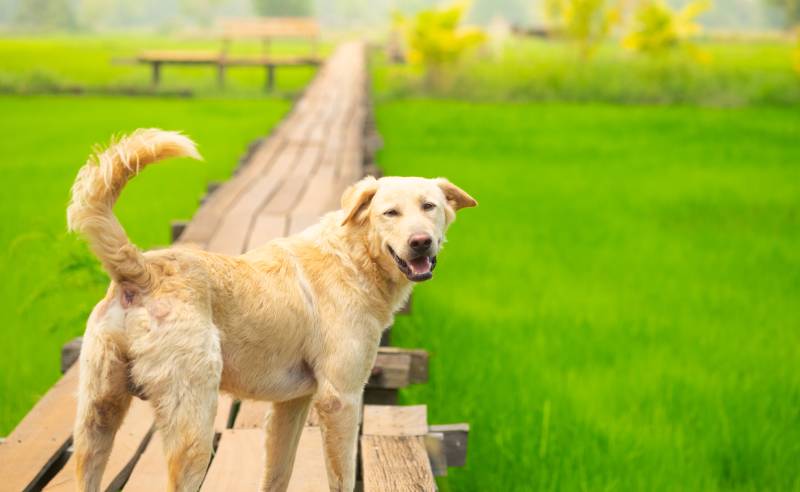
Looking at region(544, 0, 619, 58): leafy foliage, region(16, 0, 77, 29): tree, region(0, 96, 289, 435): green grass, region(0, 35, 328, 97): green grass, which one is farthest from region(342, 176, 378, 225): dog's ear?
region(16, 0, 77, 29): tree

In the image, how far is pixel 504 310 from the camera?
7.27 metres

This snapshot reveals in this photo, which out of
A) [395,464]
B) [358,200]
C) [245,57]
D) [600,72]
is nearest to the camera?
[358,200]

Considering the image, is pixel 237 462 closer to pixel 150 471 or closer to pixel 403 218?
pixel 150 471

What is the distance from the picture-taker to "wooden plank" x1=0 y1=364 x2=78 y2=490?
10.8 ft

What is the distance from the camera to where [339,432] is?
9.78 feet

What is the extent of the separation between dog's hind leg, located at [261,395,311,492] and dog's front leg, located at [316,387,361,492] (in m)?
0.25

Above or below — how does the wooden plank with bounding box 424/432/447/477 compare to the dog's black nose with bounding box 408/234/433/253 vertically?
below

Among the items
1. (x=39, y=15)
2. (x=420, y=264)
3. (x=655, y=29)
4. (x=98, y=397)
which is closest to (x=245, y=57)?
(x=655, y=29)

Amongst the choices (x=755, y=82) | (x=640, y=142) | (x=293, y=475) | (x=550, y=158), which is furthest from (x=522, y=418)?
(x=755, y=82)

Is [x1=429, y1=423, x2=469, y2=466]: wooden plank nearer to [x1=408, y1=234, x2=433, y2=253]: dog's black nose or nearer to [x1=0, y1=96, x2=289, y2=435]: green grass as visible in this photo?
[x1=408, y1=234, x2=433, y2=253]: dog's black nose

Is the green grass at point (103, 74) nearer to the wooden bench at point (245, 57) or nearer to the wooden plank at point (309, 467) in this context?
the wooden bench at point (245, 57)

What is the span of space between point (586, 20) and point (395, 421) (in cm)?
2591

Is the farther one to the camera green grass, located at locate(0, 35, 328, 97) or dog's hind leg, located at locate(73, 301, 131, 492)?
green grass, located at locate(0, 35, 328, 97)

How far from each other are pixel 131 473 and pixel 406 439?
39.4 inches
